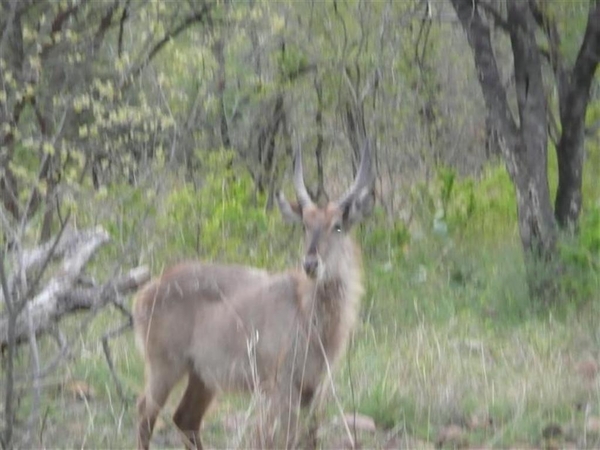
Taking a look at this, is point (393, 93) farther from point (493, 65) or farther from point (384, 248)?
point (493, 65)

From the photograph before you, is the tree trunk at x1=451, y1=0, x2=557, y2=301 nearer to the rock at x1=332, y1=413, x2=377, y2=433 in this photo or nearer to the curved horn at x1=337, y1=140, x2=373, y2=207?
the curved horn at x1=337, y1=140, x2=373, y2=207

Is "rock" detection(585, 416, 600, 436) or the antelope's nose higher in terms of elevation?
the antelope's nose

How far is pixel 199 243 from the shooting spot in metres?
10.4

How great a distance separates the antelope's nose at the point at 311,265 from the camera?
6539mm

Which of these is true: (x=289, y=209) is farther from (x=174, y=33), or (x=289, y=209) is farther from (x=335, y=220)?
(x=174, y=33)

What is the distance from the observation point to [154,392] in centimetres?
677

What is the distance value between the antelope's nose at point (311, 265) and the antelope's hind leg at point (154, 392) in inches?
38.3

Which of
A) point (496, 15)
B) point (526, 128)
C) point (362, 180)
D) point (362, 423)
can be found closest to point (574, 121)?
point (526, 128)

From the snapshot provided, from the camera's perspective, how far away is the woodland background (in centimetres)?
662

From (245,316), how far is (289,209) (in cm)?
76

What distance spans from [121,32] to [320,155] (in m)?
2.56

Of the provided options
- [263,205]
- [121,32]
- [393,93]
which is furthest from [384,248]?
[121,32]

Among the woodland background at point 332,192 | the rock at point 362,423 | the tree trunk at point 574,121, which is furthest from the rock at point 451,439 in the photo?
the tree trunk at point 574,121

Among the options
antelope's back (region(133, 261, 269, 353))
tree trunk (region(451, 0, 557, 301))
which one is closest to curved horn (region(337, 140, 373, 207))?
antelope's back (region(133, 261, 269, 353))
